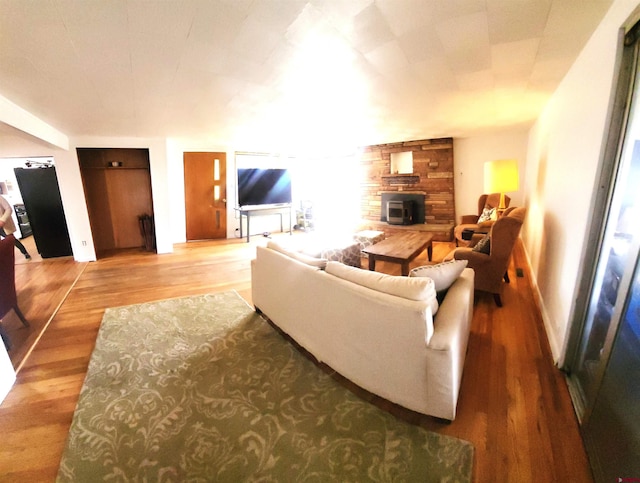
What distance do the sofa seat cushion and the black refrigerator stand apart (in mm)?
5868

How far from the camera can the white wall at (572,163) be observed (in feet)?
5.11

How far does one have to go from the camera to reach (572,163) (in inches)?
81.5

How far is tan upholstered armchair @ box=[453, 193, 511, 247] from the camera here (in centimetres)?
442

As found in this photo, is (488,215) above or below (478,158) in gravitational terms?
below

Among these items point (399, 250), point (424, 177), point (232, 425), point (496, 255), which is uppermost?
point (424, 177)

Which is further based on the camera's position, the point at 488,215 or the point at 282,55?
the point at 488,215

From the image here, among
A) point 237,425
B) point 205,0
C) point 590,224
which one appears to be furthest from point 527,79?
point 237,425

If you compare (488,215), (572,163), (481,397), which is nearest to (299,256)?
(481,397)

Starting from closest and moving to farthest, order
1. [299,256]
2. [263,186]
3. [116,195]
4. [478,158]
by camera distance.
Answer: [299,256] → [116,195] → [478,158] → [263,186]

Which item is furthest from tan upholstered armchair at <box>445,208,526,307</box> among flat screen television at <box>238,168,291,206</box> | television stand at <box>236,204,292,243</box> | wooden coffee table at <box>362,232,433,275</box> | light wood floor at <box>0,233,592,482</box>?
flat screen television at <box>238,168,291,206</box>

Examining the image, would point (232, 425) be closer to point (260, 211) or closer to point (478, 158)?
point (260, 211)

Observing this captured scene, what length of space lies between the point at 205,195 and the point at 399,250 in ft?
15.4

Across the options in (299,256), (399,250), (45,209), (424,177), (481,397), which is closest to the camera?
(481,397)

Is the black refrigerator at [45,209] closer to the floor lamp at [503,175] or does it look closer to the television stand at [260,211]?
the television stand at [260,211]
